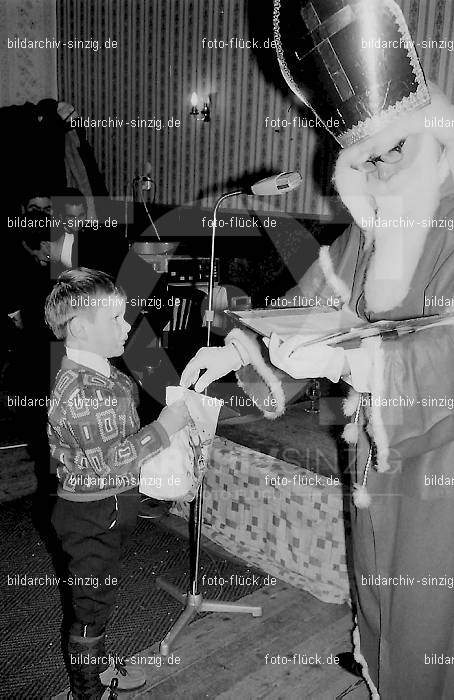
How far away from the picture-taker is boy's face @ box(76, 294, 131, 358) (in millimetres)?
1736

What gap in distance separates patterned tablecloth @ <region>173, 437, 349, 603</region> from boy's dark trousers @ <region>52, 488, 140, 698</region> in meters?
0.97

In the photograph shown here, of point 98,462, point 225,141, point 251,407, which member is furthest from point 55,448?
point 225,141

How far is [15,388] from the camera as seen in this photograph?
463cm

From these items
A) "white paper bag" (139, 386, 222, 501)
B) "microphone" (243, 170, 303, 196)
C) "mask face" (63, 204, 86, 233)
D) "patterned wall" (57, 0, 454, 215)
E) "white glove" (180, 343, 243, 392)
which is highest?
"patterned wall" (57, 0, 454, 215)

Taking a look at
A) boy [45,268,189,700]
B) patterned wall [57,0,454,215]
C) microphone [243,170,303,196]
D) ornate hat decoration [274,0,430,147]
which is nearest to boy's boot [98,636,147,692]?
boy [45,268,189,700]

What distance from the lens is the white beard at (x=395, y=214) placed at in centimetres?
140

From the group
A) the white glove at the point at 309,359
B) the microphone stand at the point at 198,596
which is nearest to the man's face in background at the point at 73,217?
the microphone stand at the point at 198,596

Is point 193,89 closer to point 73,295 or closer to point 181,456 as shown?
point 73,295

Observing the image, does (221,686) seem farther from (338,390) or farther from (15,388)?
(15,388)

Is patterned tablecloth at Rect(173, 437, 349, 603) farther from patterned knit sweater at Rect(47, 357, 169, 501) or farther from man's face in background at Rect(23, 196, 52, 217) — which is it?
man's face in background at Rect(23, 196, 52, 217)

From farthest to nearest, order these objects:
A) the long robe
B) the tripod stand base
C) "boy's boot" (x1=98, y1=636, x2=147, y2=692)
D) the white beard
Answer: the tripod stand base
"boy's boot" (x1=98, y1=636, x2=147, y2=692)
the white beard
the long robe

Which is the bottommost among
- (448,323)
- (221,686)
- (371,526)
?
(221,686)

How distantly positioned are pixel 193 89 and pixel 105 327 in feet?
12.7

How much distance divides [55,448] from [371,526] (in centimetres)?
92
